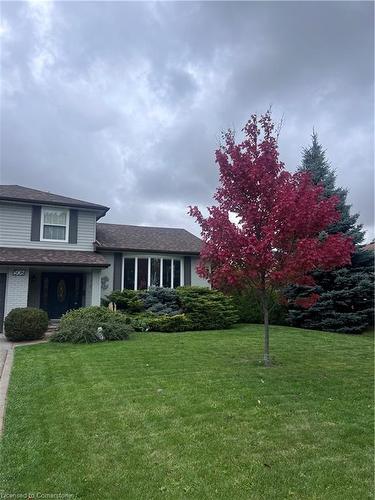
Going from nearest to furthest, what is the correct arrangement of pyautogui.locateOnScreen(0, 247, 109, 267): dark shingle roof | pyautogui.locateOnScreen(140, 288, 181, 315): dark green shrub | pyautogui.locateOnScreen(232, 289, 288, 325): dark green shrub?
pyautogui.locateOnScreen(0, 247, 109, 267): dark shingle roof, pyautogui.locateOnScreen(140, 288, 181, 315): dark green shrub, pyautogui.locateOnScreen(232, 289, 288, 325): dark green shrub

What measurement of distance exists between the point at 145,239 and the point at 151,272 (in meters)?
2.35

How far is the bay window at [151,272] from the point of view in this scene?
20047 millimetres

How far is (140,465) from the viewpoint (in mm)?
4105

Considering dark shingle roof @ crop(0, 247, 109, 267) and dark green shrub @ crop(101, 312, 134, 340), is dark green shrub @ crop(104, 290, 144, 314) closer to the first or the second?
dark shingle roof @ crop(0, 247, 109, 267)

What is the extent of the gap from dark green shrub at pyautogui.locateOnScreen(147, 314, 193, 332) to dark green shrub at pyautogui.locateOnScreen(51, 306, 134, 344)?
179cm

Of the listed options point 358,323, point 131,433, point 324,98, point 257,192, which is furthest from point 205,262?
point 358,323

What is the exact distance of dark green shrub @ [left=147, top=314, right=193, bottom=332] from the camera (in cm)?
1622

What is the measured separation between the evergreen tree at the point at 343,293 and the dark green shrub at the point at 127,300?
6956mm

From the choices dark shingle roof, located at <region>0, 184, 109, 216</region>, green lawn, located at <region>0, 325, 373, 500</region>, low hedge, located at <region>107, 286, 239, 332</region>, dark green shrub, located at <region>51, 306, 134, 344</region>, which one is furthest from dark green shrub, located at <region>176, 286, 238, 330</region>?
green lawn, located at <region>0, 325, 373, 500</region>

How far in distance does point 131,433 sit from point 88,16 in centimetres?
1213

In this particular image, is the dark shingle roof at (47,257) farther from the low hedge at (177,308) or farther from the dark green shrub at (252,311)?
the dark green shrub at (252,311)

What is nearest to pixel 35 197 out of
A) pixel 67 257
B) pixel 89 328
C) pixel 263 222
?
pixel 67 257

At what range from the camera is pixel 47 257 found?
1688cm

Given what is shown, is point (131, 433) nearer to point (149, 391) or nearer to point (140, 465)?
point (140, 465)
